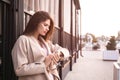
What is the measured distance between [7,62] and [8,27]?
0.36 metres

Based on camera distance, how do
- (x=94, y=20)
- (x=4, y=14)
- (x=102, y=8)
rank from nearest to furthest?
(x=4, y=14), (x=102, y=8), (x=94, y=20)

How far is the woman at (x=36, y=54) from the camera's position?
218 cm

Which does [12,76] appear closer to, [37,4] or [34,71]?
[34,71]

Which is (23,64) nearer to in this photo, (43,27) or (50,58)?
(50,58)

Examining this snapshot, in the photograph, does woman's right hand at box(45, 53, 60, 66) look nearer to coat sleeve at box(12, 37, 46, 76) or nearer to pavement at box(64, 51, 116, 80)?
coat sleeve at box(12, 37, 46, 76)

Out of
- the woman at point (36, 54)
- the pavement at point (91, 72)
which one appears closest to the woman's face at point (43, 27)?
the woman at point (36, 54)

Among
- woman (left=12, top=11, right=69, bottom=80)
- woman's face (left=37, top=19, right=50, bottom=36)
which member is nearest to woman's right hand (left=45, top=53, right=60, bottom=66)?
woman (left=12, top=11, right=69, bottom=80)

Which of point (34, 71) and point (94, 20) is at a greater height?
point (94, 20)

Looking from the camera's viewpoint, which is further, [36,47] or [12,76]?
[12,76]

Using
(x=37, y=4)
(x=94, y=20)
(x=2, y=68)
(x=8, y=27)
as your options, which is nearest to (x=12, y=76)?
(x=2, y=68)

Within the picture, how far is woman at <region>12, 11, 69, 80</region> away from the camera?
7.14 feet

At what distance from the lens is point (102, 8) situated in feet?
102

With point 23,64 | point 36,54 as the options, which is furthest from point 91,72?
point 23,64

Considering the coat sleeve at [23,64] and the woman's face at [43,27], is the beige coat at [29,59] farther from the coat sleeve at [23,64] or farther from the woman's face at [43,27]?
the woman's face at [43,27]
